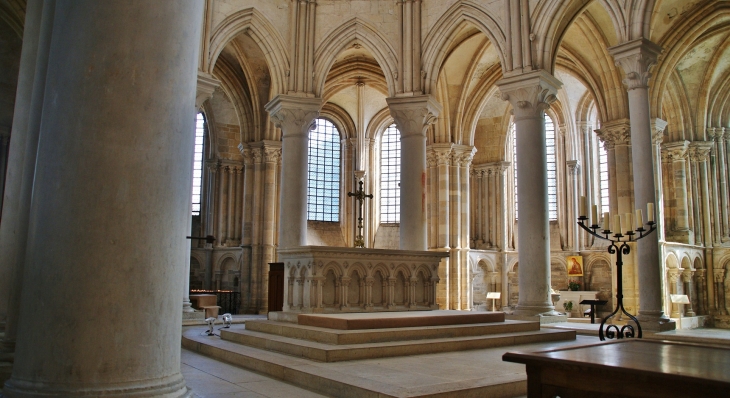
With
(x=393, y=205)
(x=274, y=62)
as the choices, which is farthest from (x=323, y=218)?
(x=274, y=62)

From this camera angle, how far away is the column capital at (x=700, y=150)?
1822 centimetres

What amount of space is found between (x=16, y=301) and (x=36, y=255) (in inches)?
98.7

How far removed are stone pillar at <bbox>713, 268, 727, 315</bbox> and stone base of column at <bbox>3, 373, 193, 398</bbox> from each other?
1809cm

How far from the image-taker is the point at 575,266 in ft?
66.6

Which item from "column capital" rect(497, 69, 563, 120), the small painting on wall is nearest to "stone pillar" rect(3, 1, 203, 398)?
"column capital" rect(497, 69, 563, 120)

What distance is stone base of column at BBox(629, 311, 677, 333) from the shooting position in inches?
→ 410

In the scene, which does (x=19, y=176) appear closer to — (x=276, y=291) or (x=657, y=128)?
(x=276, y=291)

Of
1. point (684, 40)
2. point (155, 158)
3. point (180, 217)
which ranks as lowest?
point (180, 217)

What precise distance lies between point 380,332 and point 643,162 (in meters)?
6.58

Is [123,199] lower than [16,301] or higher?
higher

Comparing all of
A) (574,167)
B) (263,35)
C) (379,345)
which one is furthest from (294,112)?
(574,167)

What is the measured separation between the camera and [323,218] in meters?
23.3

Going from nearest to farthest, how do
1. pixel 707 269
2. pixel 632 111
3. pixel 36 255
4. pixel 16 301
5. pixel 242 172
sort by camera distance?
pixel 36 255, pixel 16 301, pixel 632 111, pixel 707 269, pixel 242 172

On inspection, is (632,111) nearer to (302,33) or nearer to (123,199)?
(302,33)
